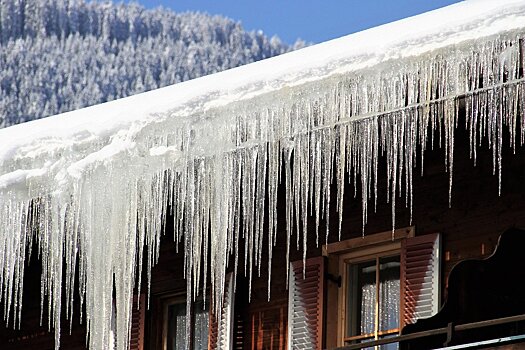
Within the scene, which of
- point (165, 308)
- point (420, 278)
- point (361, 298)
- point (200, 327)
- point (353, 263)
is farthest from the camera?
point (165, 308)

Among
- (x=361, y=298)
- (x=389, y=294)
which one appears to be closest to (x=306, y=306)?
(x=361, y=298)

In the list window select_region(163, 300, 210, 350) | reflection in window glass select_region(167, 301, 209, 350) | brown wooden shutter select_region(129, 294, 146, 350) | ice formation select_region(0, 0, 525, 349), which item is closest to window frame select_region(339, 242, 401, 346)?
ice formation select_region(0, 0, 525, 349)

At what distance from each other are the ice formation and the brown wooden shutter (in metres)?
0.14

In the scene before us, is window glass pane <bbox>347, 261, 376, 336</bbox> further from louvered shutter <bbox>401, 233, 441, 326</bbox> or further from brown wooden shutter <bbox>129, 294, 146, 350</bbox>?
brown wooden shutter <bbox>129, 294, 146, 350</bbox>

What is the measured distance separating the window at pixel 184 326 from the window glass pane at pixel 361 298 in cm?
153

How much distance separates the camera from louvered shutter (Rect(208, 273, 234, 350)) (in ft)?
48.9

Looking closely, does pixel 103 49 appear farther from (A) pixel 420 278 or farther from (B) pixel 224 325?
(A) pixel 420 278

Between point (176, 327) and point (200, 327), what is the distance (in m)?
0.35

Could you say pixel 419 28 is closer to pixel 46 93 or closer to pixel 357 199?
pixel 357 199

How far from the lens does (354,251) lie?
46.9 ft

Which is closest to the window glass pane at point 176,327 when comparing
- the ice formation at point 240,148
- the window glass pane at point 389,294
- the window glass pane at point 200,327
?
the window glass pane at point 200,327

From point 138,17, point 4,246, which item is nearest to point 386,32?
point 4,246

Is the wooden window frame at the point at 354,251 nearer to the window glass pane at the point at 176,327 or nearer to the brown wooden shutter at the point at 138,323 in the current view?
the window glass pane at the point at 176,327

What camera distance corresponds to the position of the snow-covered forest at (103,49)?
12838cm
